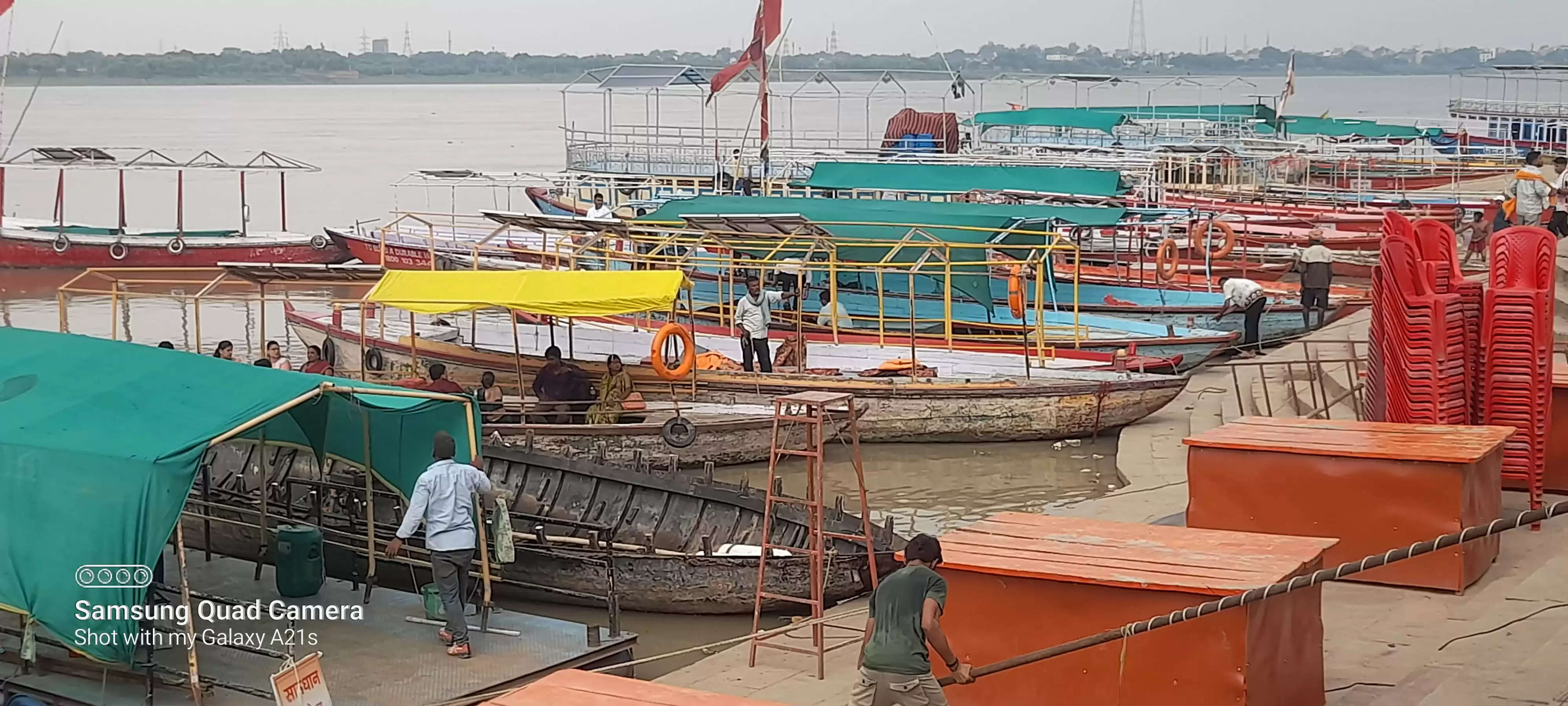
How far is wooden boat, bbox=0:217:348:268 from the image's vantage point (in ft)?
113

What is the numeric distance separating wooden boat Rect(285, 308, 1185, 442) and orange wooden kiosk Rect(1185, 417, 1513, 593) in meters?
8.09

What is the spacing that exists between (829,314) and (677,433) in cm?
545

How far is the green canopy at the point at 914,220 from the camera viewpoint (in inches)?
814

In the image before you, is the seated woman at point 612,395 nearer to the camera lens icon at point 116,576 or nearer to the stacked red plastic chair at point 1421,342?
the stacked red plastic chair at point 1421,342

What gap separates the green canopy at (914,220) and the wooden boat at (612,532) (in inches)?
254

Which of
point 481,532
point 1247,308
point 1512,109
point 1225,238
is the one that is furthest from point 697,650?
point 1512,109

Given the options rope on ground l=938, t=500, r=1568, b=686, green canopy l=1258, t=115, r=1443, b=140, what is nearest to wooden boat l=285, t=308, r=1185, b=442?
rope on ground l=938, t=500, r=1568, b=686

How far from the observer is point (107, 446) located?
355 inches

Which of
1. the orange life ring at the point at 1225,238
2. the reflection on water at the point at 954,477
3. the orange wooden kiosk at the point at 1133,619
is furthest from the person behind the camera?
the orange life ring at the point at 1225,238

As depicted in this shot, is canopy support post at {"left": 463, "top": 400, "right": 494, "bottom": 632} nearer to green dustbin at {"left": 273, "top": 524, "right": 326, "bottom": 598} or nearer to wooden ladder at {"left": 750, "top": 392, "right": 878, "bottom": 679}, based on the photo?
green dustbin at {"left": 273, "top": 524, "right": 326, "bottom": 598}

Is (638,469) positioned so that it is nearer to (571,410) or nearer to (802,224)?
(571,410)

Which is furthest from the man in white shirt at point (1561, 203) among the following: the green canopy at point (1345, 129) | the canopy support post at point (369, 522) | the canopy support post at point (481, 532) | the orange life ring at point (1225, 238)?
the green canopy at point (1345, 129)

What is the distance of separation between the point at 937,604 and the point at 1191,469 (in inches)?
163

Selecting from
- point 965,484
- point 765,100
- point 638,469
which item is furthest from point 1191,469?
point 765,100
